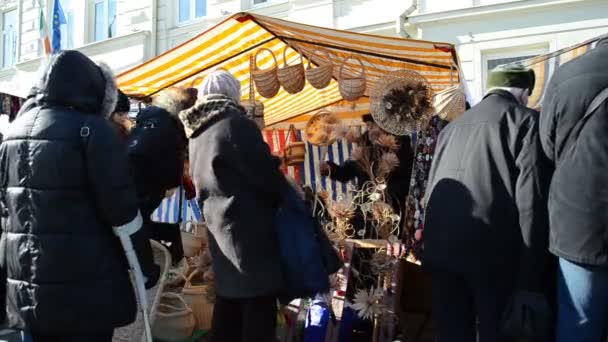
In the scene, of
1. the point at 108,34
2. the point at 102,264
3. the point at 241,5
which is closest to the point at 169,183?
the point at 102,264

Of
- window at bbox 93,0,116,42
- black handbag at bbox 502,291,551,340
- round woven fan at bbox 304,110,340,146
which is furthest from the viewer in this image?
window at bbox 93,0,116,42

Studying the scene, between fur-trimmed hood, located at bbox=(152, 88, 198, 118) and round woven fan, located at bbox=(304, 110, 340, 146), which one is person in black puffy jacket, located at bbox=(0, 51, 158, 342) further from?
round woven fan, located at bbox=(304, 110, 340, 146)

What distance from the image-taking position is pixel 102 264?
1984 mm

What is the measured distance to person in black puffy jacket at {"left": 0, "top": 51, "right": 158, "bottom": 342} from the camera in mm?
1932

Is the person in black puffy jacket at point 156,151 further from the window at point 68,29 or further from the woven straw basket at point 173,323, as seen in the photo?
the window at point 68,29

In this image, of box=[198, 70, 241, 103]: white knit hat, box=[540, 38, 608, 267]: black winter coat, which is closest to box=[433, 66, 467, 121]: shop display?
box=[198, 70, 241, 103]: white knit hat

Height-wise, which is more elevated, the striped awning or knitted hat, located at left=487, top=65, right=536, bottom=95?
the striped awning

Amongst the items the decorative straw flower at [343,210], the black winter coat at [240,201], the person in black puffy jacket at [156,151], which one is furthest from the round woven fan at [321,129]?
the black winter coat at [240,201]

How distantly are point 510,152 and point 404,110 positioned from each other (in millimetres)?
2102

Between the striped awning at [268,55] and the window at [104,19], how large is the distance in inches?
277

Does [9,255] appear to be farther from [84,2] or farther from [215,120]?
[84,2]

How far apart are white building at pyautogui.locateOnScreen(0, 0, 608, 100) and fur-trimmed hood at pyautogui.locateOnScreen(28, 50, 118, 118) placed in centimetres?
629

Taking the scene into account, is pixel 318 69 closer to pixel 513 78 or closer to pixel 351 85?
pixel 351 85

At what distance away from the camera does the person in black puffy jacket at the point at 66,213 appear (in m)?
1.93
